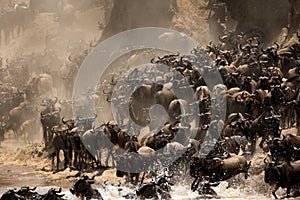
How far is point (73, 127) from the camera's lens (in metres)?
24.2

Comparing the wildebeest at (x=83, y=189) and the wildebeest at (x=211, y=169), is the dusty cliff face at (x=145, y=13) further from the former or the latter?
the wildebeest at (x=83, y=189)

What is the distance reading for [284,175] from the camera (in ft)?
51.5

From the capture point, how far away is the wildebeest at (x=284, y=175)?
15648 mm

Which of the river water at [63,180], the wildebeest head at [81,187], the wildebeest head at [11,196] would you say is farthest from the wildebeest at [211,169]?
the wildebeest head at [11,196]

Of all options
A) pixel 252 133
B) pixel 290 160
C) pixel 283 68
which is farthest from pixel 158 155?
pixel 283 68

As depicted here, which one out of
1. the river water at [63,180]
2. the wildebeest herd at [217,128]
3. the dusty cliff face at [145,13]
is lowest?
the river water at [63,180]

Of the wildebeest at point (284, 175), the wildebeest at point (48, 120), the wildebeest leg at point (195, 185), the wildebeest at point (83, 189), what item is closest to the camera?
the wildebeest at point (284, 175)

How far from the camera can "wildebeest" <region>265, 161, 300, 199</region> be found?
15.6m

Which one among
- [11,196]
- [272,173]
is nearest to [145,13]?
[272,173]

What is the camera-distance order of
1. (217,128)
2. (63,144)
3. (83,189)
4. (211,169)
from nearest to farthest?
(83,189) → (211,169) → (217,128) → (63,144)

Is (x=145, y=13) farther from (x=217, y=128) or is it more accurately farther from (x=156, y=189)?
(x=156, y=189)

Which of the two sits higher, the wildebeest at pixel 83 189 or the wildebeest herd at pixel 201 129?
the wildebeest herd at pixel 201 129

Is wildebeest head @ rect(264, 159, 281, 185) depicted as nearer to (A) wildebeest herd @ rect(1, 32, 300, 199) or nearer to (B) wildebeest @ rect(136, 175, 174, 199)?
(A) wildebeest herd @ rect(1, 32, 300, 199)

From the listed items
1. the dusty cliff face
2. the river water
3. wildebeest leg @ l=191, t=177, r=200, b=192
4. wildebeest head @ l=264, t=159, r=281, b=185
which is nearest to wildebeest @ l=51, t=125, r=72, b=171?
the river water
